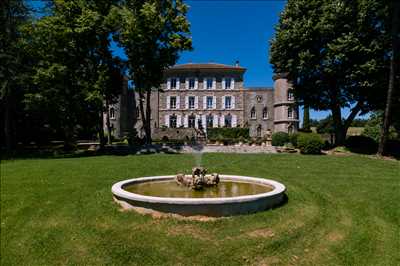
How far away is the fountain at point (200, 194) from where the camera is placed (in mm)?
4922

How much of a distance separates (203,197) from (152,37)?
14.5 meters

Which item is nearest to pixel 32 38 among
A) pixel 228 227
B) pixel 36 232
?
pixel 36 232

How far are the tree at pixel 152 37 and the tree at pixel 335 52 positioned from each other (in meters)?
7.70

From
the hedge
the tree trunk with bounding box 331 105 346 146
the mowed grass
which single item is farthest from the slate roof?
the mowed grass

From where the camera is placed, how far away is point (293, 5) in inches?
765

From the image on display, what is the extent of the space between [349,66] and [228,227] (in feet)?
56.3

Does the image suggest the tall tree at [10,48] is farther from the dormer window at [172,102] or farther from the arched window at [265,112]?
the arched window at [265,112]

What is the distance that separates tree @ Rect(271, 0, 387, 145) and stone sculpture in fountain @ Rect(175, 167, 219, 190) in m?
14.3

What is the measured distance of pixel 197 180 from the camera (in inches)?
264

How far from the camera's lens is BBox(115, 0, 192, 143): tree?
1686 centimetres

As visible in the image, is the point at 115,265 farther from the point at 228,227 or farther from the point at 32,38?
the point at 32,38

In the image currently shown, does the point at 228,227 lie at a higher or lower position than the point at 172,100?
lower

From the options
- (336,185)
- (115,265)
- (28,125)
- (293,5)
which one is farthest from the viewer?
(28,125)

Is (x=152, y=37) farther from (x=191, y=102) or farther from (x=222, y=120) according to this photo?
(x=222, y=120)
